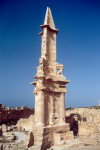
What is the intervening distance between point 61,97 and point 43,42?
4899mm

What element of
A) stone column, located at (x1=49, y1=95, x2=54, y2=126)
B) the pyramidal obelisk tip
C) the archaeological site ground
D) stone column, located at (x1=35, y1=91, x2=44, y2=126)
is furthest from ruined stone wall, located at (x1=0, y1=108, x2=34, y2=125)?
the pyramidal obelisk tip

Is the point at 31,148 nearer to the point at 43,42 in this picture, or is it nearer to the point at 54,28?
the point at 43,42

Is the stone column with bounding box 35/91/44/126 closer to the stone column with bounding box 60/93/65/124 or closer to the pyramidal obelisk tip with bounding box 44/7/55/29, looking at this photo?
the stone column with bounding box 60/93/65/124

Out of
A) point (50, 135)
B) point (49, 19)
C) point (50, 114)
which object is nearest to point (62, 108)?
point (50, 114)

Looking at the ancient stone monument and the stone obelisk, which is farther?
the stone obelisk

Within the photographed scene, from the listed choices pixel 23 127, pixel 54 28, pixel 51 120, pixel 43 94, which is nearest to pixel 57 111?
pixel 51 120

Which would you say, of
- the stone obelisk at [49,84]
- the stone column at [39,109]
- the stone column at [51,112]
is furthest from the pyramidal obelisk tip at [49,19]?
the stone column at [51,112]

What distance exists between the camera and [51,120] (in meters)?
13.2

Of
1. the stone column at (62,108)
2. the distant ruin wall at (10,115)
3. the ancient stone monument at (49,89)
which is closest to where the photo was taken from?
the ancient stone monument at (49,89)

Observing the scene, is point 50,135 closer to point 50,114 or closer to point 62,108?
point 50,114

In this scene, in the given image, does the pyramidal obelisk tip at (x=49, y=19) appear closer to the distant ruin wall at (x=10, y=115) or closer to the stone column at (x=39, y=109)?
the stone column at (x=39, y=109)

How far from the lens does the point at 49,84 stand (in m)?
13.6

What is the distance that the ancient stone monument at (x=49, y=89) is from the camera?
12.6m

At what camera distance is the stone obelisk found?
12.7 meters
